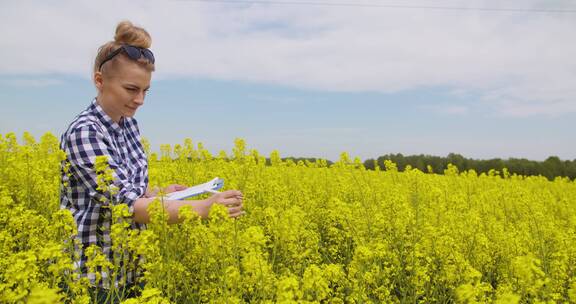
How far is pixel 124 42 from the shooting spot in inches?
110

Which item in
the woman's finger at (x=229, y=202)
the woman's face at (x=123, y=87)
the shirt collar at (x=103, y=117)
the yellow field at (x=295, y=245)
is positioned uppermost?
the woman's face at (x=123, y=87)

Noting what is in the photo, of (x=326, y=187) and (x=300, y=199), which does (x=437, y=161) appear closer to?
(x=326, y=187)

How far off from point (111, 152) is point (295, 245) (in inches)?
51.9

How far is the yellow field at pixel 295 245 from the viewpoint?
2.16 meters

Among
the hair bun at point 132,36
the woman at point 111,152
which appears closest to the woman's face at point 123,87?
the woman at point 111,152

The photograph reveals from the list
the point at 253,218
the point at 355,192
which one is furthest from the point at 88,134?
the point at 355,192

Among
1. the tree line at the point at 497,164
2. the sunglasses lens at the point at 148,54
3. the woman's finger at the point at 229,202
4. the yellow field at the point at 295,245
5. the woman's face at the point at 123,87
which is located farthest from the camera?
the tree line at the point at 497,164

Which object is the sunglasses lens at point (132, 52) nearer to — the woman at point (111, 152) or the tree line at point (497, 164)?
the woman at point (111, 152)

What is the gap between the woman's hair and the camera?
260 centimetres

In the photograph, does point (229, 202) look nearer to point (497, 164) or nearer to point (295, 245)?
point (295, 245)

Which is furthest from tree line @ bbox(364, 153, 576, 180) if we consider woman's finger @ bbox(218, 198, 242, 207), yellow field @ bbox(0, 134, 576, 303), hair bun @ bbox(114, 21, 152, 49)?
woman's finger @ bbox(218, 198, 242, 207)

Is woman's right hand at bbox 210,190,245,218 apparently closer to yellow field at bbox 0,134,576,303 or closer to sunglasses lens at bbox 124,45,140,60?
yellow field at bbox 0,134,576,303

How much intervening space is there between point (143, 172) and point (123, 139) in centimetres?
24

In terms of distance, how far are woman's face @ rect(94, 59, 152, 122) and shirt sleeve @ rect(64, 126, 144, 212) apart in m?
0.24
